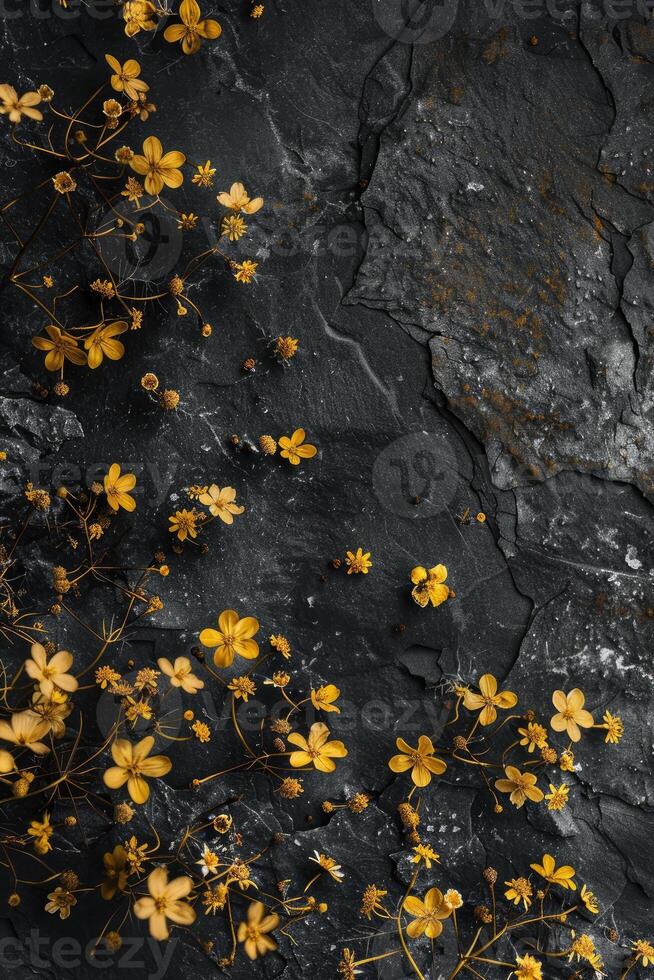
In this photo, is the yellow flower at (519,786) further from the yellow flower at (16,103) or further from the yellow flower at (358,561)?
the yellow flower at (16,103)

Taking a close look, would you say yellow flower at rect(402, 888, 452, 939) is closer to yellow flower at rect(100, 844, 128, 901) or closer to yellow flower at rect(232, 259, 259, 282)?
yellow flower at rect(100, 844, 128, 901)

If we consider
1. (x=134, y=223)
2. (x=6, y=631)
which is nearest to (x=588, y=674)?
(x=6, y=631)

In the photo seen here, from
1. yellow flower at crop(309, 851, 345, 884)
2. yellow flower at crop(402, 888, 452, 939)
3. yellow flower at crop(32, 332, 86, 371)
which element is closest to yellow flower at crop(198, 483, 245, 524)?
yellow flower at crop(32, 332, 86, 371)

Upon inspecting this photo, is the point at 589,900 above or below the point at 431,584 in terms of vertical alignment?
below

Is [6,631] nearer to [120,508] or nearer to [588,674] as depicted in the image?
[120,508]

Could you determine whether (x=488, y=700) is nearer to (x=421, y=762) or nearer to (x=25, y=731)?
(x=421, y=762)

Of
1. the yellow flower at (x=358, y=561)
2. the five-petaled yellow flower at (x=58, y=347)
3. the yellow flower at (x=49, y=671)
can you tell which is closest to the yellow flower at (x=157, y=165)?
the five-petaled yellow flower at (x=58, y=347)
